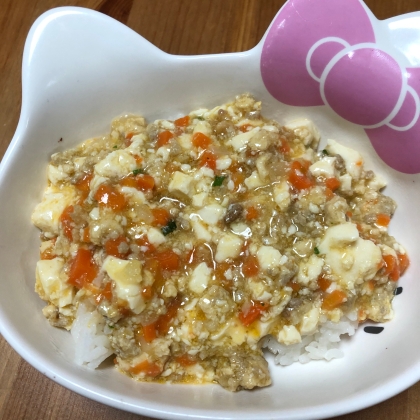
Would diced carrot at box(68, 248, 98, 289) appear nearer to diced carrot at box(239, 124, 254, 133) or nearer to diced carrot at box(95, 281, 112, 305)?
diced carrot at box(95, 281, 112, 305)

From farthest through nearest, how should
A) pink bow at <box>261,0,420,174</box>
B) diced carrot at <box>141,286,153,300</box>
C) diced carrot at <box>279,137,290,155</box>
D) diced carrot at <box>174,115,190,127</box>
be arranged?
diced carrot at <box>174,115,190,127</box> → diced carrot at <box>279,137,290,155</box> → pink bow at <box>261,0,420,174</box> → diced carrot at <box>141,286,153,300</box>

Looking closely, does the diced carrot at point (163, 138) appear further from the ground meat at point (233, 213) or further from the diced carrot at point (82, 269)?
the diced carrot at point (82, 269)

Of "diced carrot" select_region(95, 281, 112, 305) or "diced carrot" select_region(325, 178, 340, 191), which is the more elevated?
"diced carrot" select_region(325, 178, 340, 191)

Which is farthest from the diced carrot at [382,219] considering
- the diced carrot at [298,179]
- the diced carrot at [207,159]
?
the diced carrot at [207,159]

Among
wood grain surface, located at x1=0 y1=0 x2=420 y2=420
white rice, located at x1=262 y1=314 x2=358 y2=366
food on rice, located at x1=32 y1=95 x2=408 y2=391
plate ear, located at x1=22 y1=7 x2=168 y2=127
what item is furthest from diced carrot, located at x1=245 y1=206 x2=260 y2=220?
wood grain surface, located at x1=0 y1=0 x2=420 y2=420

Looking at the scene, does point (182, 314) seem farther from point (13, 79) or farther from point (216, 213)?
point (13, 79)

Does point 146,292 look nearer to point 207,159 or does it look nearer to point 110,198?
point 110,198
